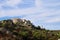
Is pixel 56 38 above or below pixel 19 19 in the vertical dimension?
below

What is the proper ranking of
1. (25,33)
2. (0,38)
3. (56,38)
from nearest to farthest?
1. (0,38)
2. (25,33)
3. (56,38)

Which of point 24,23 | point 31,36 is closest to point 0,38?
point 31,36

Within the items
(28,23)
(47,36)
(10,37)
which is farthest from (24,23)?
(10,37)

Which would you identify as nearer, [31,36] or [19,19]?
[31,36]

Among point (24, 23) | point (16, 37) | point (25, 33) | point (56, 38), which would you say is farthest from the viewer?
point (24, 23)

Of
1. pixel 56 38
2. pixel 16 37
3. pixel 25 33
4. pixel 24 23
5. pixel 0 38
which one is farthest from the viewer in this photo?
pixel 24 23

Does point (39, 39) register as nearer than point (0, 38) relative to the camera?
No

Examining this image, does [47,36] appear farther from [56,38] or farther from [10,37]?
[10,37]

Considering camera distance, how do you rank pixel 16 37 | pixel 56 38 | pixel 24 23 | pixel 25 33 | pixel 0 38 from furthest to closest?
1. pixel 24 23
2. pixel 56 38
3. pixel 25 33
4. pixel 16 37
5. pixel 0 38

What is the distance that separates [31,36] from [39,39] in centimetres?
154

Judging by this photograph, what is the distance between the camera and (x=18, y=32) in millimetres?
44062

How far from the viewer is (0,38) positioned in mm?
37188

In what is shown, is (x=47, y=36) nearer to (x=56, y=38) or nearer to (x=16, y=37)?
(x=56, y=38)

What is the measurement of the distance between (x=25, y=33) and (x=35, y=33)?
3310mm
